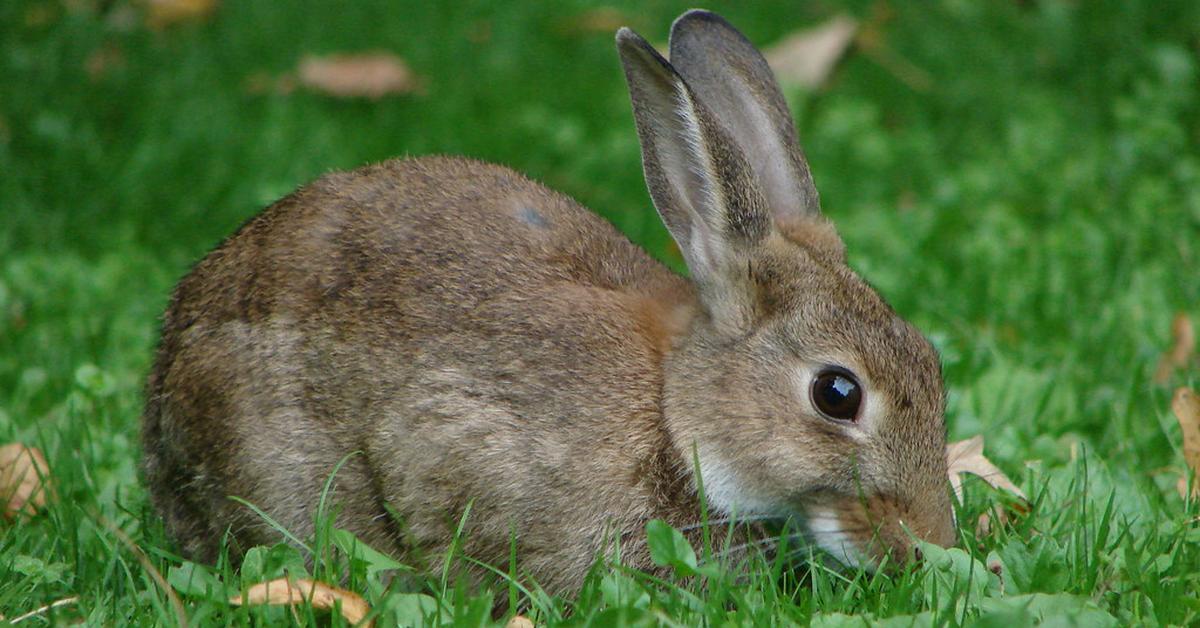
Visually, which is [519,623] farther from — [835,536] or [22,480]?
[22,480]

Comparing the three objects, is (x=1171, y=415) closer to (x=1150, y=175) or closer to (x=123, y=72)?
(x=1150, y=175)

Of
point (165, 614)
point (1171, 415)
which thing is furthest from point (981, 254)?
point (165, 614)

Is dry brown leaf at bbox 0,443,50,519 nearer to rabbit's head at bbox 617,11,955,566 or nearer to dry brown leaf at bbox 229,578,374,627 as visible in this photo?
dry brown leaf at bbox 229,578,374,627

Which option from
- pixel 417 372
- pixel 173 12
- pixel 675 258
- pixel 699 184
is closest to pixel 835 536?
pixel 699 184

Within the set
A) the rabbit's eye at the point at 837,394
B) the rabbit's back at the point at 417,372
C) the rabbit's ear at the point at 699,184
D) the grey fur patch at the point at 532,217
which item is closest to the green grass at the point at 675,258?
the rabbit's back at the point at 417,372

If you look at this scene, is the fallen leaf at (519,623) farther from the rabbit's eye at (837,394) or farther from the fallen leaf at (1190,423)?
the fallen leaf at (1190,423)

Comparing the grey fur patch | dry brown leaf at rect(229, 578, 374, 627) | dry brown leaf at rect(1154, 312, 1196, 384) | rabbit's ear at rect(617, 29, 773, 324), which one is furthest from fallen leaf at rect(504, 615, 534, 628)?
dry brown leaf at rect(1154, 312, 1196, 384)

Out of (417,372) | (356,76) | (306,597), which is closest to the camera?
(306,597)
